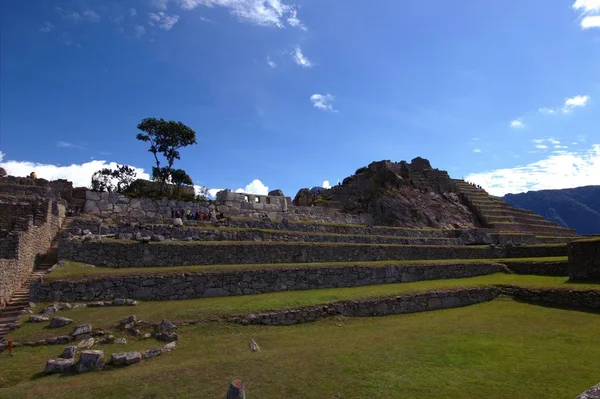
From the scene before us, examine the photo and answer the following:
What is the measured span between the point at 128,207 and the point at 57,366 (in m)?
18.1

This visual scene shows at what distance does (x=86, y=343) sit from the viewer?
898 cm

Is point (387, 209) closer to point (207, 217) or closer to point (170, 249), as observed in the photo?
point (207, 217)

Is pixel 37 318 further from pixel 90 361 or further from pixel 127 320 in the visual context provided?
pixel 90 361

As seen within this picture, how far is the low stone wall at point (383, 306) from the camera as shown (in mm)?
11859

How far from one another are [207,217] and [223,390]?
776 inches

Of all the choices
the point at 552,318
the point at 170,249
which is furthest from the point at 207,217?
the point at 552,318

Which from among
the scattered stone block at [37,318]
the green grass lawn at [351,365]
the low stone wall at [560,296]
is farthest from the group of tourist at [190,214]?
the low stone wall at [560,296]

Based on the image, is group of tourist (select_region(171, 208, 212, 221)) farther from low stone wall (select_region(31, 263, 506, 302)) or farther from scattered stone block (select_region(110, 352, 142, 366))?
scattered stone block (select_region(110, 352, 142, 366))

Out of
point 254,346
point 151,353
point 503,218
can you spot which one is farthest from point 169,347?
point 503,218

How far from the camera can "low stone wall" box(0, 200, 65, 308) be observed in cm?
1254

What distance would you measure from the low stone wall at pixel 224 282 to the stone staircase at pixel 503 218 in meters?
28.8

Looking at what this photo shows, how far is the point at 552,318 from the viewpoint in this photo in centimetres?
1233

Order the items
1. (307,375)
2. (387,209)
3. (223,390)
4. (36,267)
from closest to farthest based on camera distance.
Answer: (223,390), (307,375), (36,267), (387,209)

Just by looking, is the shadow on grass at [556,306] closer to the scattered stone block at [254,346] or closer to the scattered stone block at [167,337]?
the scattered stone block at [254,346]
